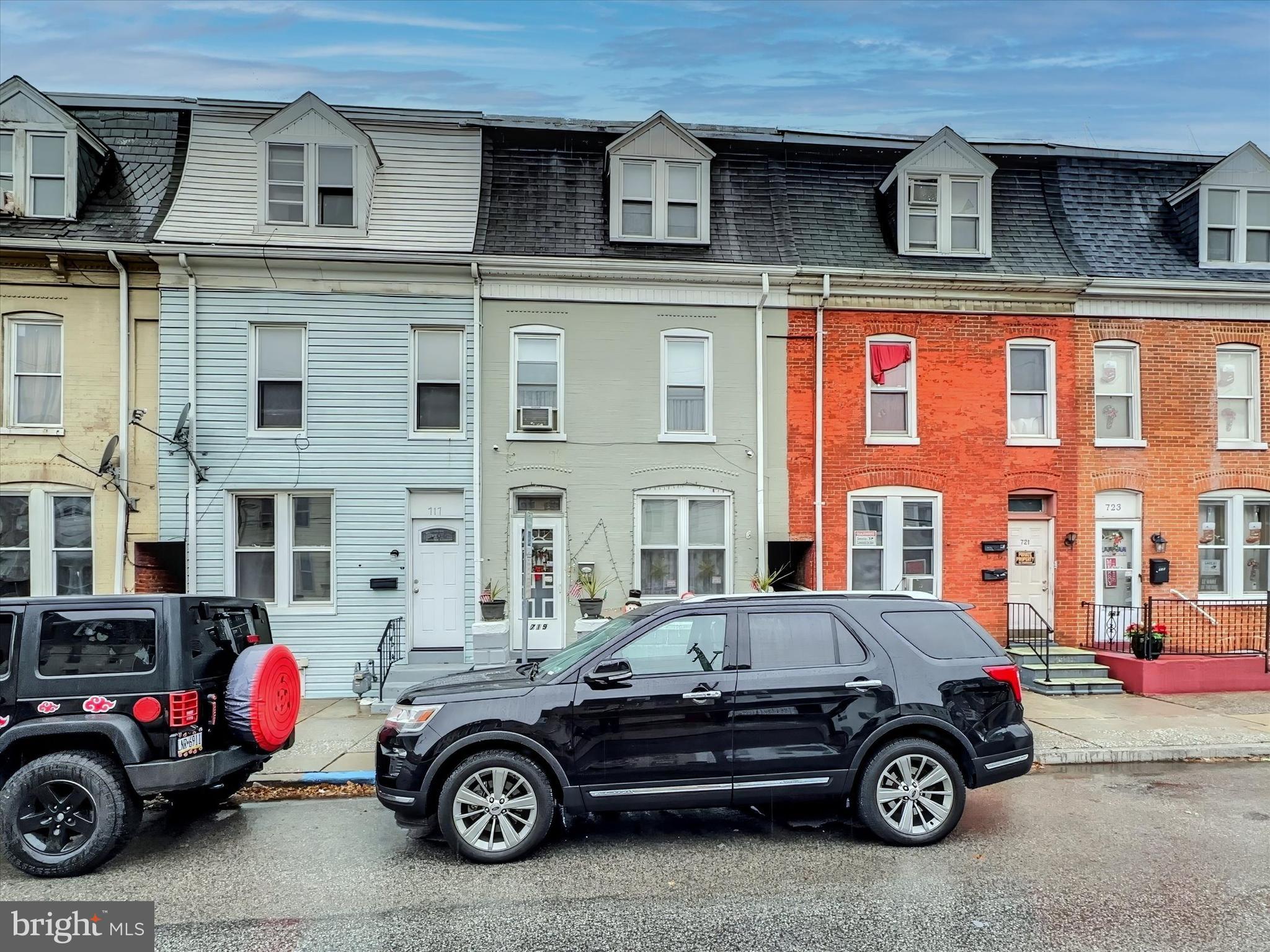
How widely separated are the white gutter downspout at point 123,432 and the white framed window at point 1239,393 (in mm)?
17563

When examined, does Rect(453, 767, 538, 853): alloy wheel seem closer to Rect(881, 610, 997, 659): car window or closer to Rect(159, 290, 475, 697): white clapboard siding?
Rect(881, 610, 997, 659): car window

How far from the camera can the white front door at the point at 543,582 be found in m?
12.9

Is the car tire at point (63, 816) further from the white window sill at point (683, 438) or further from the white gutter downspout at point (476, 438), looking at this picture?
the white window sill at point (683, 438)

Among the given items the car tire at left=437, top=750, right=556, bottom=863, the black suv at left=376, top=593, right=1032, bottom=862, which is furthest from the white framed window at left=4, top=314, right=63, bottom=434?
the car tire at left=437, top=750, right=556, bottom=863

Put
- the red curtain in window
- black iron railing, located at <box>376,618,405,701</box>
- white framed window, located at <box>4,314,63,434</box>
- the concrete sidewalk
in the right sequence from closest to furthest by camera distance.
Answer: the concrete sidewalk, black iron railing, located at <box>376,618,405,701</box>, white framed window, located at <box>4,314,63,434</box>, the red curtain in window

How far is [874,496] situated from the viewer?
13.5 m

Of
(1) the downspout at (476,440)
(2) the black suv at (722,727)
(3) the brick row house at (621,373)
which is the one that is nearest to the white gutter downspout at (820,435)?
(3) the brick row house at (621,373)

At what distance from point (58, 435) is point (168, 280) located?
2783 millimetres

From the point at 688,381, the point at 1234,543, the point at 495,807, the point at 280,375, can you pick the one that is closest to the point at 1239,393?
the point at 1234,543

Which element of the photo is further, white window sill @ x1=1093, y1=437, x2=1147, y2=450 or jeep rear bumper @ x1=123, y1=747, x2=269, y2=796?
white window sill @ x1=1093, y1=437, x2=1147, y2=450

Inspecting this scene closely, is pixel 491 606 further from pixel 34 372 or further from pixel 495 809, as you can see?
pixel 34 372

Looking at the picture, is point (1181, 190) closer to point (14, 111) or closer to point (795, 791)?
point (795, 791)

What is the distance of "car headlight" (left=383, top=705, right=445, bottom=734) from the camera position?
5984 millimetres

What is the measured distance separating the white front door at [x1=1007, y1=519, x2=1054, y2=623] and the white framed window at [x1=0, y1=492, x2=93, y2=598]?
14.4m
